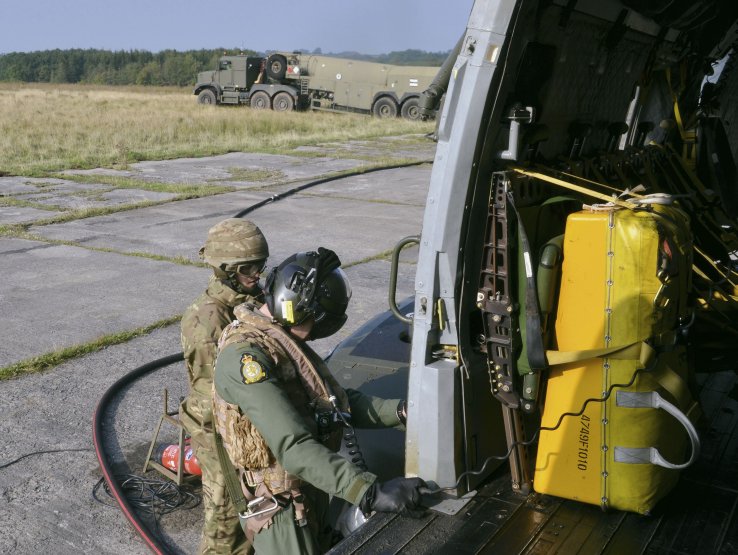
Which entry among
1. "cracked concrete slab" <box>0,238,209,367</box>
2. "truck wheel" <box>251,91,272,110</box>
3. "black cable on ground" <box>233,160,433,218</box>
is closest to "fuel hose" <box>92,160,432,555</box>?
"cracked concrete slab" <box>0,238,209,367</box>

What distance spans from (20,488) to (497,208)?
3.24 metres

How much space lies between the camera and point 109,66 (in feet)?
333

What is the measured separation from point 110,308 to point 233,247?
4270mm

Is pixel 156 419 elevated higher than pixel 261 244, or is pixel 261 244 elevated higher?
pixel 261 244

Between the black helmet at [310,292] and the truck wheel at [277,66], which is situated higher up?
the truck wheel at [277,66]

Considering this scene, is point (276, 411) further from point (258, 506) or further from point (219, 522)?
point (219, 522)

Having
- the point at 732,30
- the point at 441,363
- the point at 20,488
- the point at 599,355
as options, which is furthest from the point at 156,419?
the point at 732,30

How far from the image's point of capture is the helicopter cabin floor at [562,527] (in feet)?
8.33

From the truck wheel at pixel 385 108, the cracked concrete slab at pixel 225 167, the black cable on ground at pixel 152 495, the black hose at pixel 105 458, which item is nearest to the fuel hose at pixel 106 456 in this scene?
the black hose at pixel 105 458

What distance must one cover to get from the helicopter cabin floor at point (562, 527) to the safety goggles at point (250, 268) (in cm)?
156

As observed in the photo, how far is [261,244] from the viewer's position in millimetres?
3961

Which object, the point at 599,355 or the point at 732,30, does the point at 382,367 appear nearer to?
the point at 599,355

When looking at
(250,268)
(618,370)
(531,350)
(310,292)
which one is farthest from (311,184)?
(618,370)

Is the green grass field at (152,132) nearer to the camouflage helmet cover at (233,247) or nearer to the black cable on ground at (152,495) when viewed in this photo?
the black cable on ground at (152,495)
